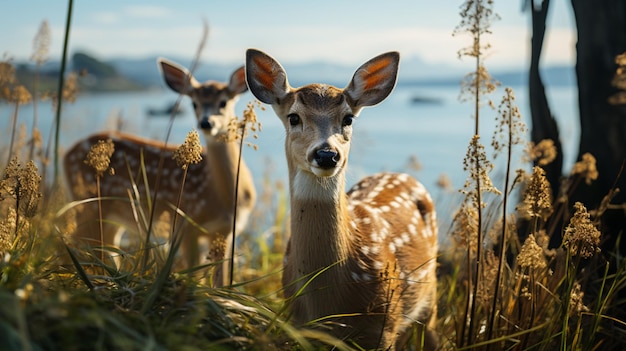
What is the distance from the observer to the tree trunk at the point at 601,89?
15.0 feet

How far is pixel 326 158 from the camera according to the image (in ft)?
10.1

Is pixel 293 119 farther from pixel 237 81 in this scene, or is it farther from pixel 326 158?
pixel 237 81

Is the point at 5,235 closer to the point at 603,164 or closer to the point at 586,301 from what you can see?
the point at 586,301

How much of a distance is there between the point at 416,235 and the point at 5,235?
2.04m

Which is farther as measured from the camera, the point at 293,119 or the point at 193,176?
the point at 193,176

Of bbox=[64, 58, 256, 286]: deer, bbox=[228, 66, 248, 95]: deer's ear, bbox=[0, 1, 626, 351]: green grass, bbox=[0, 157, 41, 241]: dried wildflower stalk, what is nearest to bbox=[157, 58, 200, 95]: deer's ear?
bbox=[64, 58, 256, 286]: deer

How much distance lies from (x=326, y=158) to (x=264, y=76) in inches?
26.5

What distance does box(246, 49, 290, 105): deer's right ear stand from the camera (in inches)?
139

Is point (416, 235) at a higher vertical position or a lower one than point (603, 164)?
lower

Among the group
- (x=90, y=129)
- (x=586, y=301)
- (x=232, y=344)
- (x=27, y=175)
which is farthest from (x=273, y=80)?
(x=90, y=129)

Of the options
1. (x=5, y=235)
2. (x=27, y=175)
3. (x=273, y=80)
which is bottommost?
(x=5, y=235)

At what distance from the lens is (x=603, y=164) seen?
4621 mm

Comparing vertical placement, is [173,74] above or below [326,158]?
above

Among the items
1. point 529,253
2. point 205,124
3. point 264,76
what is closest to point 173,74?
point 205,124
